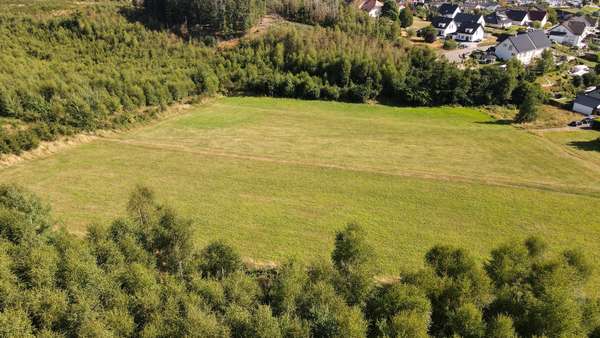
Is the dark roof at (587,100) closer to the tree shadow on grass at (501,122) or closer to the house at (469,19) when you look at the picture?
the tree shadow on grass at (501,122)

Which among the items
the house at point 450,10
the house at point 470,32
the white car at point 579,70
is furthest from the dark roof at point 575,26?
the white car at point 579,70

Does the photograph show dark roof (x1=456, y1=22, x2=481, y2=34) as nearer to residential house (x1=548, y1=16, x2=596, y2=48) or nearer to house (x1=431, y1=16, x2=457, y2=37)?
house (x1=431, y1=16, x2=457, y2=37)

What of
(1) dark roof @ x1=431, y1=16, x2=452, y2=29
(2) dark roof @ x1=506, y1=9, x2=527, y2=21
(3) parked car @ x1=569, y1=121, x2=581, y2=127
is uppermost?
(2) dark roof @ x1=506, y1=9, x2=527, y2=21

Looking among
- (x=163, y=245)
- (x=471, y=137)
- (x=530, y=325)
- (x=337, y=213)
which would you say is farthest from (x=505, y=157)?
(x=163, y=245)

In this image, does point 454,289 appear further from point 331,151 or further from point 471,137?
point 471,137

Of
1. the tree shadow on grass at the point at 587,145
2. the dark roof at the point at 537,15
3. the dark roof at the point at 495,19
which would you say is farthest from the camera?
the dark roof at the point at 537,15

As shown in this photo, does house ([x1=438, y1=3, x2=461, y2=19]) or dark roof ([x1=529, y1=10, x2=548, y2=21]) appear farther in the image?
dark roof ([x1=529, y1=10, x2=548, y2=21])

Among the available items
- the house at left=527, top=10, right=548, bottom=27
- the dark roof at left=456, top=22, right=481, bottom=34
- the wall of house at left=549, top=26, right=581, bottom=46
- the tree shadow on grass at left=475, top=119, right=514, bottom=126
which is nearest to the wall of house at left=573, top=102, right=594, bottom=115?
the tree shadow on grass at left=475, top=119, right=514, bottom=126
